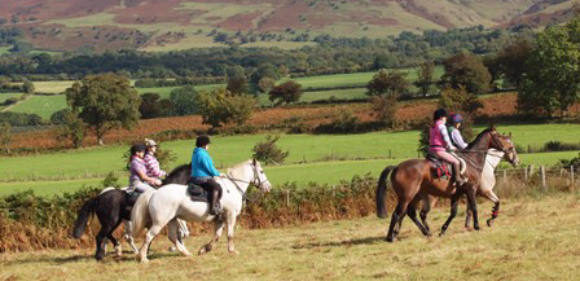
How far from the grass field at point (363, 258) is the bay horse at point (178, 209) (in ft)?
1.78

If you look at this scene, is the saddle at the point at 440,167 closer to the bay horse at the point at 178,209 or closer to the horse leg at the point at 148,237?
the bay horse at the point at 178,209

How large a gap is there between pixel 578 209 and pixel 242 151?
45.4 metres

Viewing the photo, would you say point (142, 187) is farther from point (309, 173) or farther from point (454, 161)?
point (309, 173)

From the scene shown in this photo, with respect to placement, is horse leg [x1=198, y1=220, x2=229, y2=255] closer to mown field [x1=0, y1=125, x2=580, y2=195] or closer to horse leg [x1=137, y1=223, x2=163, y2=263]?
horse leg [x1=137, y1=223, x2=163, y2=263]

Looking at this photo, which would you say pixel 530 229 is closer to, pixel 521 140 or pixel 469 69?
pixel 521 140

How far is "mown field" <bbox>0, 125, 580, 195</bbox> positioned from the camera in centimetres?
4638

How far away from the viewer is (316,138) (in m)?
69.5

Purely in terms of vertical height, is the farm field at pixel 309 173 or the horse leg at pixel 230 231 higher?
the horse leg at pixel 230 231

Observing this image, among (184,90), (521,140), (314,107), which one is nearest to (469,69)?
(314,107)

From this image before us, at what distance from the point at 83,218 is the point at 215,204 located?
9.18 feet

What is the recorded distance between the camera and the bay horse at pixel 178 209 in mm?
14953

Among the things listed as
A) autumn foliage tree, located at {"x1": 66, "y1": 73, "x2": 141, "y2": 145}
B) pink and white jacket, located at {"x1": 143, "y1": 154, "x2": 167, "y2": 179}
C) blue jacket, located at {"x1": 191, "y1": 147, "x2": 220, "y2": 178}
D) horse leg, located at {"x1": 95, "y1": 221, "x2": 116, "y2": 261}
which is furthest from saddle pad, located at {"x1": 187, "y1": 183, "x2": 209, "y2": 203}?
autumn foliage tree, located at {"x1": 66, "y1": 73, "x2": 141, "y2": 145}

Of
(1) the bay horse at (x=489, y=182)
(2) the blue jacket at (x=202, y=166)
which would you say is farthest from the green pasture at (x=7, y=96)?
(1) the bay horse at (x=489, y=182)

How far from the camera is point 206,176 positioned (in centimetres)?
1546
